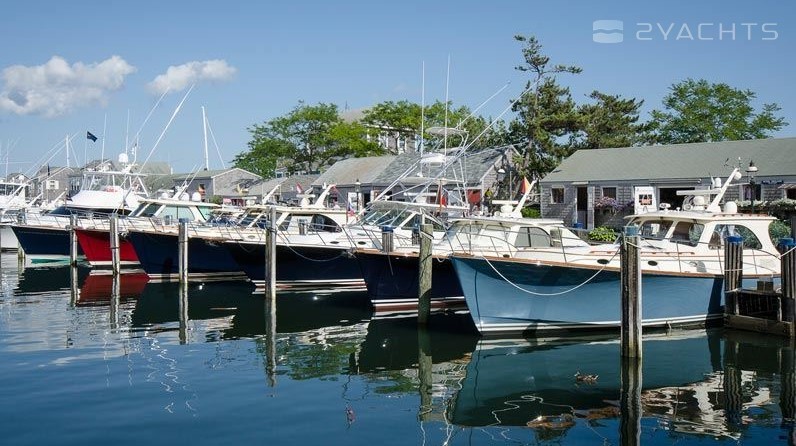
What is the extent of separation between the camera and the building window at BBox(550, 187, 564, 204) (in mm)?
38734

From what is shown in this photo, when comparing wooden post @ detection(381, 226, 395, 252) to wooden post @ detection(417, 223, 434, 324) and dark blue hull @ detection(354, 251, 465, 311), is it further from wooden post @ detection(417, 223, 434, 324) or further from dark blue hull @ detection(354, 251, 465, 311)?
wooden post @ detection(417, 223, 434, 324)

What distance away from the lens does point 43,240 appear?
36.5 meters

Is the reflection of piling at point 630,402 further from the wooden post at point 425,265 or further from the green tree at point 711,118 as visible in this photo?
the green tree at point 711,118

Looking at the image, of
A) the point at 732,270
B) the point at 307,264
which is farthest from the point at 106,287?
the point at 732,270

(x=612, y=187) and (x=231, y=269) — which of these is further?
(x=612, y=187)

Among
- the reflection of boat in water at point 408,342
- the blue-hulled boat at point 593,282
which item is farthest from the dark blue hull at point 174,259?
Result: the blue-hulled boat at point 593,282

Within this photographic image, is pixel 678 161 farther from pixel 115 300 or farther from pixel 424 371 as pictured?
pixel 424 371

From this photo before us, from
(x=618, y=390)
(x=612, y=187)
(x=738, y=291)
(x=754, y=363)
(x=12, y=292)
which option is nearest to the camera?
(x=618, y=390)

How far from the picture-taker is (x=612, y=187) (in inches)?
1441

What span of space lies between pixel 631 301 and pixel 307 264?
13.4 meters

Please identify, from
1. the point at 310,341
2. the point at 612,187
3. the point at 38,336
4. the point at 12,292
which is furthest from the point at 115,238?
the point at 612,187

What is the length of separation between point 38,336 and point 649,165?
91.7 ft

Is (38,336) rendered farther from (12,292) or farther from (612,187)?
(612,187)

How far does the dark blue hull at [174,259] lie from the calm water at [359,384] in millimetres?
8360
